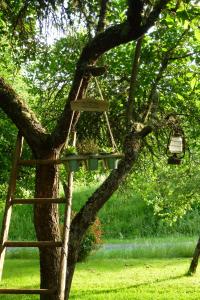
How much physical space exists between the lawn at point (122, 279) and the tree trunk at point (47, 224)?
16.7ft

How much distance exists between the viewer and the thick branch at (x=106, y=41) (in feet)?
17.0

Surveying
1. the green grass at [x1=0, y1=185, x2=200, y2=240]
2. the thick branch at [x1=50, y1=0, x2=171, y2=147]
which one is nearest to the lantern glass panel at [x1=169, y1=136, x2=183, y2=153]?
the thick branch at [x1=50, y1=0, x2=171, y2=147]

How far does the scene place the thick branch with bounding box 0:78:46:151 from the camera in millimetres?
5730

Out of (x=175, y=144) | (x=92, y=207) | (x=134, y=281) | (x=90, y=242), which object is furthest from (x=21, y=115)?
(x=90, y=242)

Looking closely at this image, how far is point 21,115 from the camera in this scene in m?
5.74

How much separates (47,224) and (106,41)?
7.04 ft

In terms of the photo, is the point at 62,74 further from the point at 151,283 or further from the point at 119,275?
the point at 119,275

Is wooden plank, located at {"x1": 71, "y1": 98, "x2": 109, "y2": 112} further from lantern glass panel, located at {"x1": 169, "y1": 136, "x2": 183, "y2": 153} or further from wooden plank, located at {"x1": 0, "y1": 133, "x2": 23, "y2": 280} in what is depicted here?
lantern glass panel, located at {"x1": 169, "y1": 136, "x2": 183, "y2": 153}

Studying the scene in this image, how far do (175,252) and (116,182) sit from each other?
14882 millimetres

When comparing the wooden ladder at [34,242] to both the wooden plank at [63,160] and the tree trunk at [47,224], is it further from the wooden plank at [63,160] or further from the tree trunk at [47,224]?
the tree trunk at [47,224]

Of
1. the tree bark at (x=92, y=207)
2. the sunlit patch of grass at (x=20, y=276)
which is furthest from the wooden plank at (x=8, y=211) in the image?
the sunlit patch of grass at (x=20, y=276)

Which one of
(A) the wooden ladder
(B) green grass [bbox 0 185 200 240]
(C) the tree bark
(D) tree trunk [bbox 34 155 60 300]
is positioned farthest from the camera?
(B) green grass [bbox 0 185 200 240]

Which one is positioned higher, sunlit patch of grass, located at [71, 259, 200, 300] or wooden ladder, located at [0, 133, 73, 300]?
wooden ladder, located at [0, 133, 73, 300]

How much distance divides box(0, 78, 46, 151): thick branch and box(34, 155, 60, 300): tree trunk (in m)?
0.29
